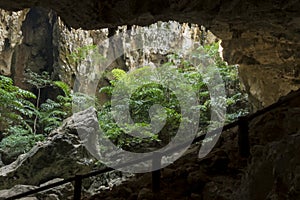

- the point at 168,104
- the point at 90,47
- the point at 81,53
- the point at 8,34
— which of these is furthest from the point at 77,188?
the point at 8,34

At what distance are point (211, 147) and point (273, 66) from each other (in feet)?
10.5

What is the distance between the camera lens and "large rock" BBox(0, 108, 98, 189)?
33.9 feet

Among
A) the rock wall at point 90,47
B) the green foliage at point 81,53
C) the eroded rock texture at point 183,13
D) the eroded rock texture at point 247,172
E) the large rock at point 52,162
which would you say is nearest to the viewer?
the eroded rock texture at point 247,172

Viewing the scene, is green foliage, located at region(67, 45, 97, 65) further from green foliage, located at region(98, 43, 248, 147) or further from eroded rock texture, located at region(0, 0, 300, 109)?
eroded rock texture, located at region(0, 0, 300, 109)

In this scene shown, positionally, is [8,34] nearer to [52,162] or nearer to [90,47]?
[90,47]

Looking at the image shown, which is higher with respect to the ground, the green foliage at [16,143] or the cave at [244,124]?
the cave at [244,124]

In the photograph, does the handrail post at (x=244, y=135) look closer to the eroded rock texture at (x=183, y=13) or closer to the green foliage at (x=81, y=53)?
the eroded rock texture at (x=183, y=13)

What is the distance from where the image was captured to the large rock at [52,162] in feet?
33.9

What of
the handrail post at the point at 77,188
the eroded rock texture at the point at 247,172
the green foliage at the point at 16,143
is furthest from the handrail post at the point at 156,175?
the green foliage at the point at 16,143

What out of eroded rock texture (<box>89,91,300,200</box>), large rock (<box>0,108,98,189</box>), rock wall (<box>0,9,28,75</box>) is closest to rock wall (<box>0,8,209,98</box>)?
rock wall (<box>0,9,28,75</box>)

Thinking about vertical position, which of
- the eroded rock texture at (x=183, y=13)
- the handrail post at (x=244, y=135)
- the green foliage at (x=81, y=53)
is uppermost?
the green foliage at (x=81, y=53)

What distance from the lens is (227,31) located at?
7211 millimetres

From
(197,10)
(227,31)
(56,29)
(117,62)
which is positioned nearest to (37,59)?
(56,29)

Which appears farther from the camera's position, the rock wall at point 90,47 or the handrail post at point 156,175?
the rock wall at point 90,47
